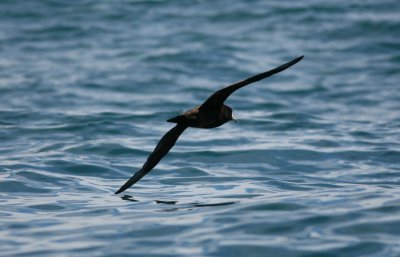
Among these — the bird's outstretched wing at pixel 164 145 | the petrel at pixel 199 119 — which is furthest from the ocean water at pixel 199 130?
the petrel at pixel 199 119

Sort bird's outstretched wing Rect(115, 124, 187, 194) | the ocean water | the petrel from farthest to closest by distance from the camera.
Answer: bird's outstretched wing Rect(115, 124, 187, 194) < the petrel < the ocean water

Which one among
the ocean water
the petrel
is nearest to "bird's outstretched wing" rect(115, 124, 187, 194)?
the petrel

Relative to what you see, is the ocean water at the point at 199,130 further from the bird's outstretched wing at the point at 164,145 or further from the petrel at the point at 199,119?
the petrel at the point at 199,119

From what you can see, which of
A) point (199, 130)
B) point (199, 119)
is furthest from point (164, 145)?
point (199, 130)

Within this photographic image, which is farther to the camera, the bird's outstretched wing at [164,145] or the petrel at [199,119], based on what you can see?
the bird's outstretched wing at [164,145]

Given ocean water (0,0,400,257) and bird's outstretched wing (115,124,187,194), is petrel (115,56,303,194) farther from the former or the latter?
ocean water (0,0,400,257)

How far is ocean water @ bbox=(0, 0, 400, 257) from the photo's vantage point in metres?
6.99

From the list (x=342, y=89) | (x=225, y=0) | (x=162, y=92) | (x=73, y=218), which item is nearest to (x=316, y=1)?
(x=225, y=0)

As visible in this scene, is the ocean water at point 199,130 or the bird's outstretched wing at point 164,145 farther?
the bird's outstretched wing at point 164,145

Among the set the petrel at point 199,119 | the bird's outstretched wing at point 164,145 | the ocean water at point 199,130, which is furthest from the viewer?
the bird's outstretched wing at point 164,145

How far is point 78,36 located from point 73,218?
1242 centimetres

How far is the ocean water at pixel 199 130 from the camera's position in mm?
6988

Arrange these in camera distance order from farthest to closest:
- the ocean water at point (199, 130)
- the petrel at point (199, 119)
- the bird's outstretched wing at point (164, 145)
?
the bird's outstretched wing at point (164, 145) < the petrel at point (199, 119) < the ocean water at point (199, 130)

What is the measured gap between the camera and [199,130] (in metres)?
13.1
